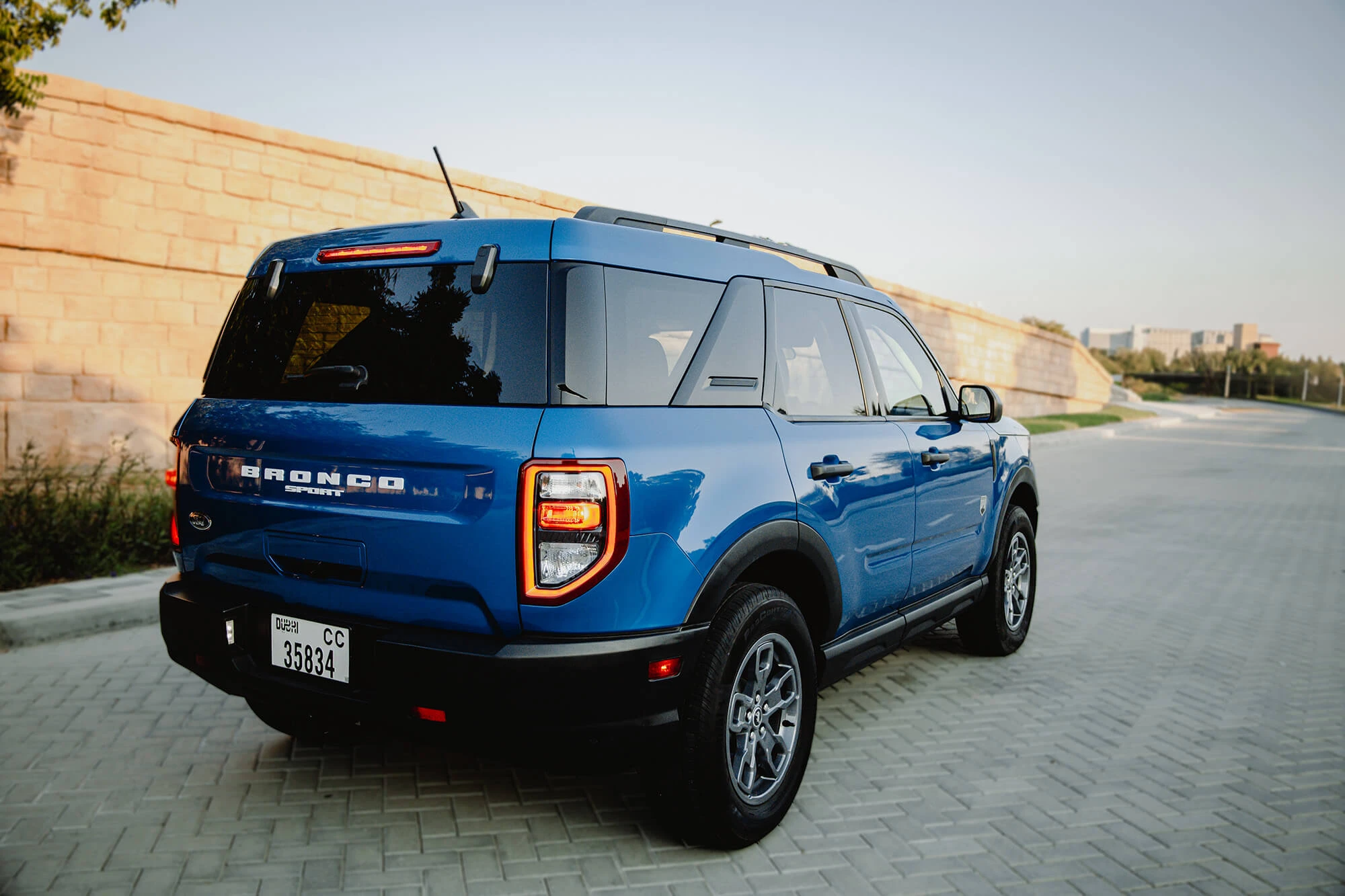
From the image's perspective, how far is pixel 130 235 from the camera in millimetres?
9508

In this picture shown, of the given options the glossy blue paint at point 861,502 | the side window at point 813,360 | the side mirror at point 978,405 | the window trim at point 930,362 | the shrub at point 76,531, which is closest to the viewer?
the glossy blue paint at point 861,502

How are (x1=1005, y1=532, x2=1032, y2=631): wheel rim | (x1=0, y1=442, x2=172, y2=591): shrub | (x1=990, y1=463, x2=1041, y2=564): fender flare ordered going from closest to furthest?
(x1=990, y1=463, x2=1041, y2=564): fender flare → (x1=1005, y1=532, x2=1032, y2=631): wheel rim → (x1=0, y1=442, x2=172, y2=591): shrub

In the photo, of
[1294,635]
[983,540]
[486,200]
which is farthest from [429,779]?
[486,200]

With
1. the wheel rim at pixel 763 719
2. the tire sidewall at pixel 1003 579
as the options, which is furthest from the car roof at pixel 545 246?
the tire sidewall at pixel 1003 579

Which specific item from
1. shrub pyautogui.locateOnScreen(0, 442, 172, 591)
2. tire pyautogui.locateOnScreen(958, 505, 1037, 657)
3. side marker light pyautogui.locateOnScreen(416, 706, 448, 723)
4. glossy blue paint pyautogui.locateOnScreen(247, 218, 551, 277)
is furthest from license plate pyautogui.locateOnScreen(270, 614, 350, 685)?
shrub pyautogui.locateOnScreen(0, 442, 172, 591)

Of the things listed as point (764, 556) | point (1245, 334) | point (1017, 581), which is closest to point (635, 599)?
point (764, 556)

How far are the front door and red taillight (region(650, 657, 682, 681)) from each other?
2.67ft

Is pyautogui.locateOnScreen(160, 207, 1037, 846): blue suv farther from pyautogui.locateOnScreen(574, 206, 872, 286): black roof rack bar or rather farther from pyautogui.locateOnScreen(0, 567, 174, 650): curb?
pyautogui.locateOnScreen(0, 567, 174, 650): curb

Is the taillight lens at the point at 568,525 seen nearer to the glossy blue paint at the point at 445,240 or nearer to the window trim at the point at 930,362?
the glossy blue paint at the point at 445,240

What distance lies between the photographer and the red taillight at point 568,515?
267cm

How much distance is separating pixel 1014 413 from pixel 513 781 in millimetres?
34913

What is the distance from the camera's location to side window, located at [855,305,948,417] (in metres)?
4.50

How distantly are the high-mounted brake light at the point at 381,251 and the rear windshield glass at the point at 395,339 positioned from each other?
46 millimetres

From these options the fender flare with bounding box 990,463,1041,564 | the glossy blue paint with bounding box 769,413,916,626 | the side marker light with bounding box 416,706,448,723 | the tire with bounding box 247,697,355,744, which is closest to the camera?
the side marker light with bounding box 416,706,448,723
